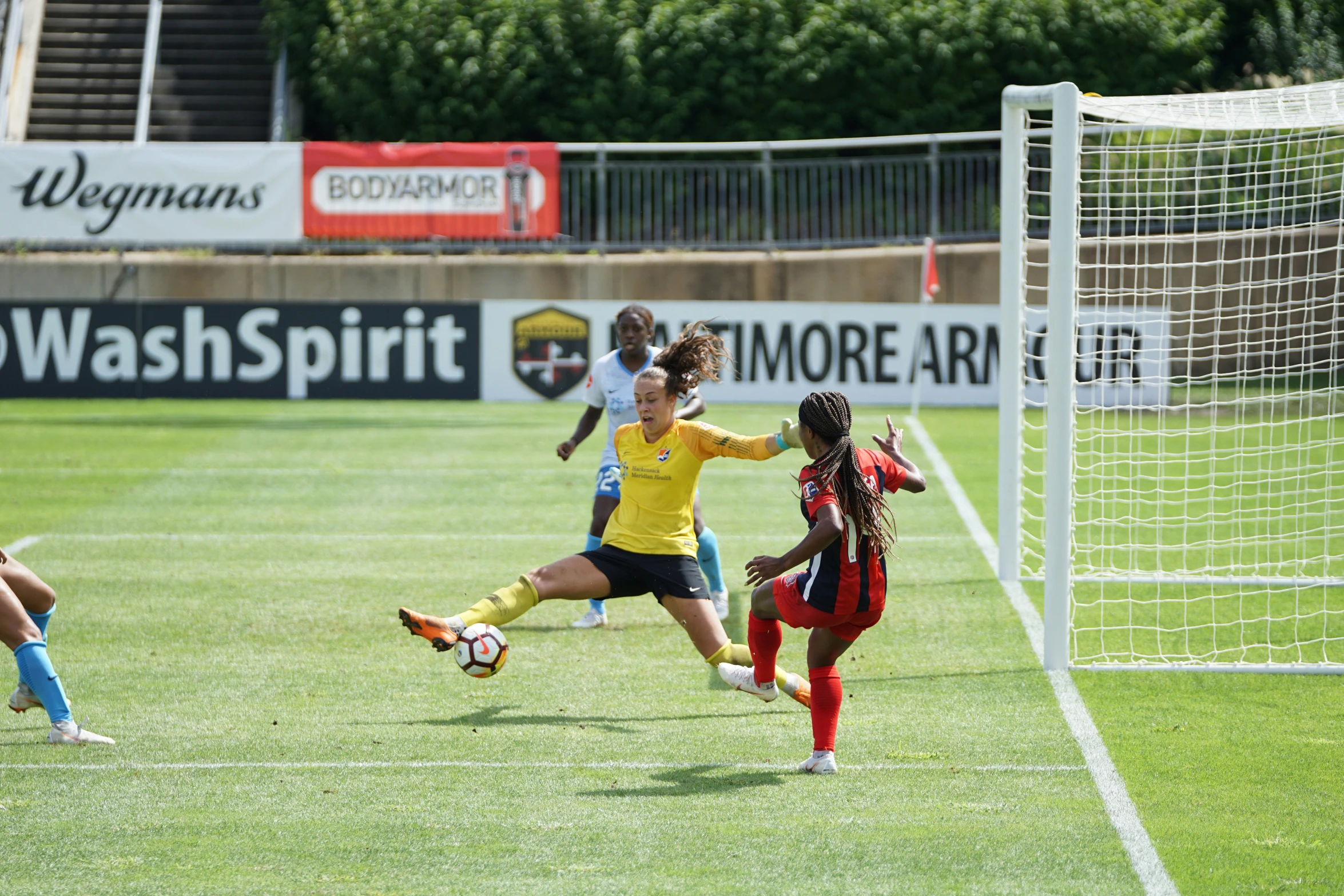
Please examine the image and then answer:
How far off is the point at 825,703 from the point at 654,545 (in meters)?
1.33

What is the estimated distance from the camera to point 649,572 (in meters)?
7.21

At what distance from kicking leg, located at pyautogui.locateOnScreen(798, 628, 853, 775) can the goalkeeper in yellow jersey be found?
752 mm

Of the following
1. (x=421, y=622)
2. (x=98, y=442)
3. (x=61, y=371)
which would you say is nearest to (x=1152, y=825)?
(x=421, y=622)

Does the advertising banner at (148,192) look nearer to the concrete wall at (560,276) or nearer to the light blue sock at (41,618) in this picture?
the concrete wall at (560,276)

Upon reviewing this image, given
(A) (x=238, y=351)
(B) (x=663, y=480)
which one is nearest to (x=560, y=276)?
(A) (x=238, y=351)

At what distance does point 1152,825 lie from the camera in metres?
5.71

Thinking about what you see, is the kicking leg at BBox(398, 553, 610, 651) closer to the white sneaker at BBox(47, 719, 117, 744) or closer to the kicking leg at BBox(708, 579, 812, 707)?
the kicking leg at BBox(708, 579, 812, 707)

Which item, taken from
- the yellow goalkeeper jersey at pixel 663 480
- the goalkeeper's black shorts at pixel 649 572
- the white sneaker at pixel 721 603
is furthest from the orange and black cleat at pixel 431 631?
the white sneaker at pixel 721 603

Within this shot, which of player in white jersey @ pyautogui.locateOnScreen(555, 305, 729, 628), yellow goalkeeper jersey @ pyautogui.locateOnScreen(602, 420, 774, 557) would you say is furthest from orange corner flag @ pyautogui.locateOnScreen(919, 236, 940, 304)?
yellow goalkeeper jersey @ pyautogui.locateOnScreen(602, 420, 774, 557)

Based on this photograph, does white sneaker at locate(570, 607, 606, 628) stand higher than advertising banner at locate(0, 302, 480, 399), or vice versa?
advertising banner at locate(0, 302, 480, 399)

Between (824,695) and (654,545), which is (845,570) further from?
(654,545)

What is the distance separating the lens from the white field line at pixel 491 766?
6.41m

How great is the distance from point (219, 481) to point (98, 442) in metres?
3.28

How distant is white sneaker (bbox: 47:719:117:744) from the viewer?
22.0 ft
